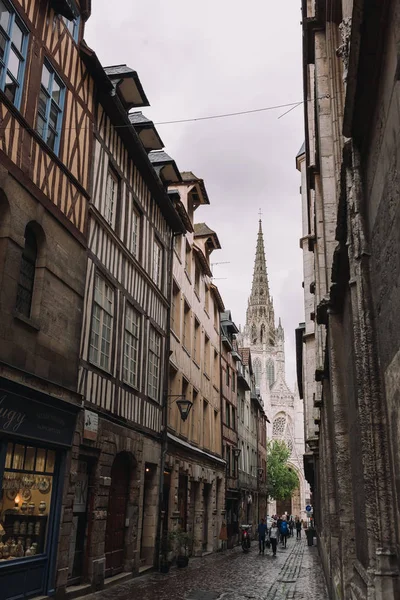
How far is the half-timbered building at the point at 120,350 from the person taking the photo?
1084 cm

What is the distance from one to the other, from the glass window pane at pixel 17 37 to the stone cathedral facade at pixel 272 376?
7371cm

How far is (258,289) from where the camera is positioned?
372 feet

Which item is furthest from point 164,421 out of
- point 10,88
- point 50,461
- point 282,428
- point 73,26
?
point 282,428

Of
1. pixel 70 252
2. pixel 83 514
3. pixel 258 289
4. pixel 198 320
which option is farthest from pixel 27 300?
pixel 258 289

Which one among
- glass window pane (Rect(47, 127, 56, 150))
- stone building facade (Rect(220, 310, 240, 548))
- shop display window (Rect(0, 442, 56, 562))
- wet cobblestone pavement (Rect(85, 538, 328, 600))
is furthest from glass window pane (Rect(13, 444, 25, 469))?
stone building facade (Rect(220, 310, 240, 548))

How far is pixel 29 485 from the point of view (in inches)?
342

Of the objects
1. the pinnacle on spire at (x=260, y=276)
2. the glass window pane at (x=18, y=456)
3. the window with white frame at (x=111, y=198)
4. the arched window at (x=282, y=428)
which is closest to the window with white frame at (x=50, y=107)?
the window with white frame at (x=111, y=198)

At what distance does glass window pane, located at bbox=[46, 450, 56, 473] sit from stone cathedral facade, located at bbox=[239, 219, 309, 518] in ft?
231

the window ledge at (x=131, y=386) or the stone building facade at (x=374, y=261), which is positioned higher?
the window ledge at (x=131, y=386)

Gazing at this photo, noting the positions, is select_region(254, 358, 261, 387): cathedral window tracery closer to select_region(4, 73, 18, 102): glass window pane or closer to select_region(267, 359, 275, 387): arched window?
select_region(267, 359, 275, 387): arched window

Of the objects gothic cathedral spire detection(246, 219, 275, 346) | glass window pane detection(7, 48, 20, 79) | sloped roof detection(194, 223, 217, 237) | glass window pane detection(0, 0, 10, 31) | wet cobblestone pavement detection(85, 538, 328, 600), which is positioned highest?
gothic cathedral spire detection(246, 219, 275, 346)

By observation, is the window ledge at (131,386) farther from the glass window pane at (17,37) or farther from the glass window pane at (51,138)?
the glass window pane at (17,37)

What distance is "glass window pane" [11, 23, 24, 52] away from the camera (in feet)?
28.8

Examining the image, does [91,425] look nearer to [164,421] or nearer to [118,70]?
[164,421]
